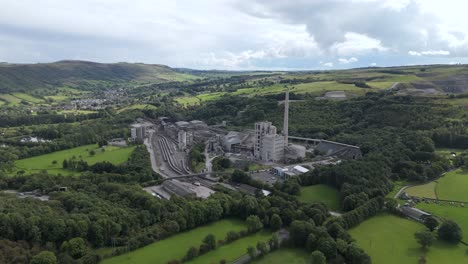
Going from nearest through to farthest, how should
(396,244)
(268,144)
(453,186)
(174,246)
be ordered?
(174,246), (396,244), (453,186), (268,144)

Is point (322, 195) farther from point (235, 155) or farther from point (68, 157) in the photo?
point (68, 157)

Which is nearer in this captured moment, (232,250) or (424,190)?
(232,250)

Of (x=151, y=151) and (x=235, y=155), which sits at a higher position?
(x=235, y=155)

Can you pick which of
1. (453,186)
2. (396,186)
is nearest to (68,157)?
(396,186)

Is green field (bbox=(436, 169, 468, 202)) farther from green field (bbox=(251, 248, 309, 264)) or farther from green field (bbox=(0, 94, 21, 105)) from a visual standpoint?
green field (bbox=(0, 94, 21, 105))

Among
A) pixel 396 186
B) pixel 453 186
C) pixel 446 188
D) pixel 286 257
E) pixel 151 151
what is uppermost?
pixel 453 186

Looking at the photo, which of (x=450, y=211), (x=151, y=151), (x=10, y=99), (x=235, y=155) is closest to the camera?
(x=450, y=211)

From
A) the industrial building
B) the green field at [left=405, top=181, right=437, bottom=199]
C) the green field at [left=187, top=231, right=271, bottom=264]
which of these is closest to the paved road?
the industrial building
